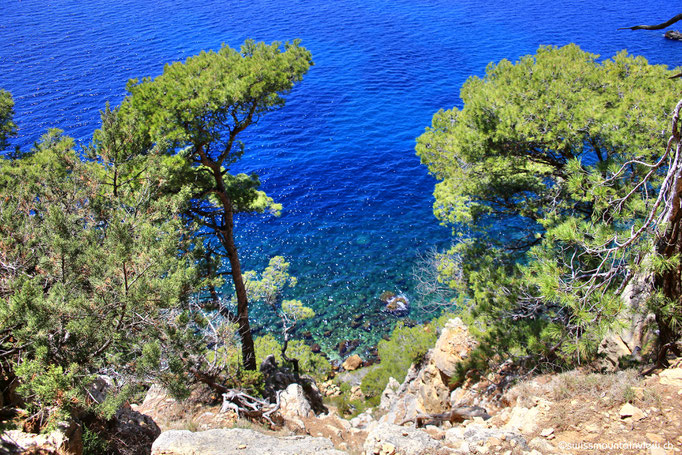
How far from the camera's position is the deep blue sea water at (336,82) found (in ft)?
94.7

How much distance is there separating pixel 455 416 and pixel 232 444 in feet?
19.2

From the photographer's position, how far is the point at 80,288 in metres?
7.66

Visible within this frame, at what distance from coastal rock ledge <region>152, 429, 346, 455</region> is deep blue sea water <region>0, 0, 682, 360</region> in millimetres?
13861

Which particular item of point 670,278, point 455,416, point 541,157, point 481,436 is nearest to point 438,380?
point 455,416

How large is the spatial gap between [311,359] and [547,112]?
1533 centimetres

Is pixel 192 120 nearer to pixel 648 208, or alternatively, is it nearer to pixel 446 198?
pixel 446 198

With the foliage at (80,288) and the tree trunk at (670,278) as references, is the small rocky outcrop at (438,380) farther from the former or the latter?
the foliage at (80,288)

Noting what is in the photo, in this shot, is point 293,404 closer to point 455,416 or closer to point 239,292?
point 239,292

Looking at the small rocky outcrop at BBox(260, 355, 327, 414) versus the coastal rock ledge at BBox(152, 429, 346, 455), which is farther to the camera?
the small rocky outcrop at BBox(260, 355, 327, 414)

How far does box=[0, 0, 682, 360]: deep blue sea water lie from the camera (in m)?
28.9

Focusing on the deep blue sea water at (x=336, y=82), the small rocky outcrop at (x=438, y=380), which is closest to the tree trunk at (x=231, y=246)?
the small rocky outcrop at (x=438, y=380)

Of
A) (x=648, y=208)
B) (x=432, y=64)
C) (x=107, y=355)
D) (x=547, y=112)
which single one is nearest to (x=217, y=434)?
(x=107, y=355)

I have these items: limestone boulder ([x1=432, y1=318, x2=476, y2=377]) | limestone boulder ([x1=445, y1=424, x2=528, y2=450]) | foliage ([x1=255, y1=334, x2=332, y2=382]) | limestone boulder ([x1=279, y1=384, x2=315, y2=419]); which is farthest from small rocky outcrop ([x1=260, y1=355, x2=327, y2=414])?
limestone boulder ([x1=445, y1=424, x2=528, y2=450])

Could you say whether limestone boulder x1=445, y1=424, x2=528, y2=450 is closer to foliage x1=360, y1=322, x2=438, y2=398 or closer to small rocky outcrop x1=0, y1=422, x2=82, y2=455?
small rocky outcrop x1=0, y1=422, x2=82, y2=455
